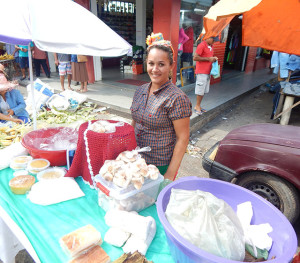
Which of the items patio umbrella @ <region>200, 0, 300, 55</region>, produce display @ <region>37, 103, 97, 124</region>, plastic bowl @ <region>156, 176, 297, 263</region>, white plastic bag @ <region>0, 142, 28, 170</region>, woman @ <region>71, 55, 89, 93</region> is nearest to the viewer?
plastic bowl @ <region>156, 176, 297, 263</region>

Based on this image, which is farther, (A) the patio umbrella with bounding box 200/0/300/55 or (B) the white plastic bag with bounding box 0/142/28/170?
(A) the patio umbrella with bounding box 200/0/300/55

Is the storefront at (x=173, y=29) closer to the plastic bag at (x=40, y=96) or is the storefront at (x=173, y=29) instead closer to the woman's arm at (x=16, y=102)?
the plastic bag at (x=40, y=96)

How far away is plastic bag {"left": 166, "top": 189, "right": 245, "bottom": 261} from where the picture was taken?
1.02 m

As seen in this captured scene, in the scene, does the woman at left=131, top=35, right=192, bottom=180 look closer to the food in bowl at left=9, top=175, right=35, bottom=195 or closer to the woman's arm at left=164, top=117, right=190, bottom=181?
the woman's arm at left=164, top=117, right=190, bottom=181

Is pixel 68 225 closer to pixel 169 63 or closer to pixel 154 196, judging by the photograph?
pixel 154 196

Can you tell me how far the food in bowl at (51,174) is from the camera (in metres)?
1.79

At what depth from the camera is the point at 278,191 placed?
2566 millimetres

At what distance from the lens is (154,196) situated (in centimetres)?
162

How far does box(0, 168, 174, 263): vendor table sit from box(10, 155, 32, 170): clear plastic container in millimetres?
203

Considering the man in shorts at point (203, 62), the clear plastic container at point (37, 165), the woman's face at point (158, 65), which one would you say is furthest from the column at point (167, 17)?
the clear plastic container at point (37, 165)

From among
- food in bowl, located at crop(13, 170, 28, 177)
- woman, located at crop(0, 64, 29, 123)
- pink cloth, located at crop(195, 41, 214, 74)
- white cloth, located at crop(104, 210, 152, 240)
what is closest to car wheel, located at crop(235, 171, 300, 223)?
white cloth, located at crop(104, 210, 152, 240)

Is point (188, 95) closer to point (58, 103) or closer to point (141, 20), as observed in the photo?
point (58, 103)

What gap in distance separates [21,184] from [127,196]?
35.2 inches

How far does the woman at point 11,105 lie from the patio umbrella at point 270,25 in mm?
3242
